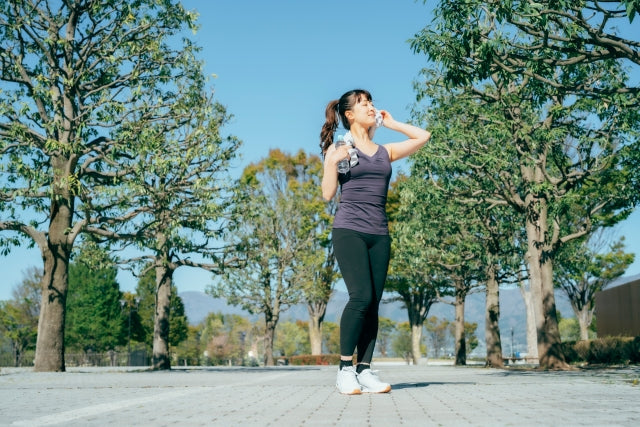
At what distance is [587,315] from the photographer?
38219mm

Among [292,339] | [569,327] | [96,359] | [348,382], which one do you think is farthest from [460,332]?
[292,339]

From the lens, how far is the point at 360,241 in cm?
580

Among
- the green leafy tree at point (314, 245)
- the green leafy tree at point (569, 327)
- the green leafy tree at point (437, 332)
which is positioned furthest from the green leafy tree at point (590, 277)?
the green leafy tree at point (437, 332)

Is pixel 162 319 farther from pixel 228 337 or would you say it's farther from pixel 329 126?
pixel 228 337

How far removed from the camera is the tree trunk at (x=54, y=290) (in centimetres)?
1741

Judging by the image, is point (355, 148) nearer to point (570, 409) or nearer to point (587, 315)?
point (570, 409)

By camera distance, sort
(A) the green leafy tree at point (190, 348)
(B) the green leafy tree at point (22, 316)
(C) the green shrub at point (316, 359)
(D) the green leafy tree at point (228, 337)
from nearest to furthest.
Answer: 1. (C) the green shrub at point (316, 359)
2. (B) the green leafy tree at point (22, 316)
3. (A) the green leafy tree at point (190, 348)
4. (D) the green leafy tree at point (228, 337)

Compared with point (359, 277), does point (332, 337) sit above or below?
below

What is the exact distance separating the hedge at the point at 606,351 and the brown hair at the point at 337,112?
1790 cm

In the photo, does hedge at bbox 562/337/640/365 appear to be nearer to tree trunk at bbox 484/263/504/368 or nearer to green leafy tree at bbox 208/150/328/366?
tree trunk at bbox 484/263/504/368

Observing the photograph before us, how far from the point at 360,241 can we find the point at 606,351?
64.3 feet

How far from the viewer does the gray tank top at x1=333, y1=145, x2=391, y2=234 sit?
589 cm

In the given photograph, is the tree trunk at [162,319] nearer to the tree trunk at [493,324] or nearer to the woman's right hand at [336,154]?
the tree trunk at [493,324]

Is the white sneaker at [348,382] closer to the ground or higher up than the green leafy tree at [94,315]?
closer to the ground
